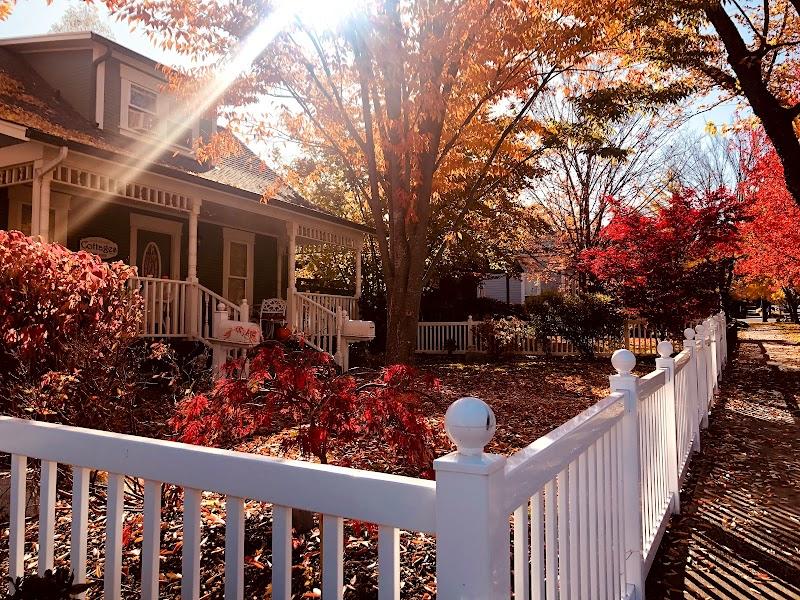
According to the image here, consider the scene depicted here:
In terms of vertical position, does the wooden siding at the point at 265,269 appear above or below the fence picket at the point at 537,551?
above

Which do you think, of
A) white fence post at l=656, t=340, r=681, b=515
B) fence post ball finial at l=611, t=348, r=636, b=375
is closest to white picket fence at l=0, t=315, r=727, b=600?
fence post ball finial at l=611, t=348, r=636, b=375

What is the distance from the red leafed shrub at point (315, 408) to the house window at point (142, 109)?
11.7 m

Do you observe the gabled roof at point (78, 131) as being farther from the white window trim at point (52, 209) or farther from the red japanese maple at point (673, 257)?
the red japanese maple at point (673, 257)

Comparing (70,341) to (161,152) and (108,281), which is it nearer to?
(108,281)

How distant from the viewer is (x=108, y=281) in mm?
6395

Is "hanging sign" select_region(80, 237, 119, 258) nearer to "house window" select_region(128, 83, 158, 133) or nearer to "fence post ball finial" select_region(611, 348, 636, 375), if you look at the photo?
"house window" select_region(128, 83, 158, 133)

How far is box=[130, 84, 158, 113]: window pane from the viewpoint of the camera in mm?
13875

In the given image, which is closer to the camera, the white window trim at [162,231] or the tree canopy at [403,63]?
the tree canopy at [403,63]

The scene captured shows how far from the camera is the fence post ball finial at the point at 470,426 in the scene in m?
1.33

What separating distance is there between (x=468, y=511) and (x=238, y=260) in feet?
51.2

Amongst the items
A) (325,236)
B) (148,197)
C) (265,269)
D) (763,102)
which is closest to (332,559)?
(148,197)

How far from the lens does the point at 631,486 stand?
313 centimetres

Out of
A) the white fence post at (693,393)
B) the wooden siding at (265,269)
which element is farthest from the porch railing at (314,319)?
the white fence post at (693,393)

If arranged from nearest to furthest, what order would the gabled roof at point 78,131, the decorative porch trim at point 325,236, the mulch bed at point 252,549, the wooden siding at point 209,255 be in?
the mulch bed at point 252,549 → the gabled roof at point 78,131 → the wooden siding at point 209,255 → the decorative porch trim at point 325,236
